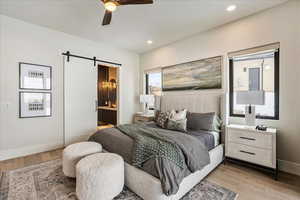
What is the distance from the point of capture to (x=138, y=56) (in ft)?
17.0

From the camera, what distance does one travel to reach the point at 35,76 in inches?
123

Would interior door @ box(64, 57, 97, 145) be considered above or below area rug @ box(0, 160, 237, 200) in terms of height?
above

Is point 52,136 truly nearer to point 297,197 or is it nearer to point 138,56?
point 138,56

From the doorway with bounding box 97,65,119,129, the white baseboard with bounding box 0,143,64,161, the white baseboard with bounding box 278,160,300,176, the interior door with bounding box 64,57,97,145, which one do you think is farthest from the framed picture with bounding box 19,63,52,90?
the white baseboard with bounding box 278,160,300,176

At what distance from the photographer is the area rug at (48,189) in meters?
1.75

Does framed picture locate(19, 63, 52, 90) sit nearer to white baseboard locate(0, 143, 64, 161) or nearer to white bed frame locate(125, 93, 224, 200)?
white baseboard locate(0, 143, 64, 161)

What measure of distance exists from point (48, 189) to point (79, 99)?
232 cm

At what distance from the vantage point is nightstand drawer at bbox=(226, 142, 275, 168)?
88.0 inches

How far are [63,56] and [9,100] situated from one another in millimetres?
1447

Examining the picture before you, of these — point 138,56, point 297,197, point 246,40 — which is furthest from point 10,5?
point 297,197

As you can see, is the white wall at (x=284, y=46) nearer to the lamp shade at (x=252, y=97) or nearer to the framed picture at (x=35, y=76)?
the lamp shade at (x=252, y=97)

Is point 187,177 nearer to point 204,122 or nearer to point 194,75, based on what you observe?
point 204,122

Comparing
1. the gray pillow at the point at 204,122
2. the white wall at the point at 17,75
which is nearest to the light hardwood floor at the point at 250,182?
the white wall at the point at 17,75

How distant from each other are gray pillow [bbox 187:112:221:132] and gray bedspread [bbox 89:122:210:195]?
602 millimetres
